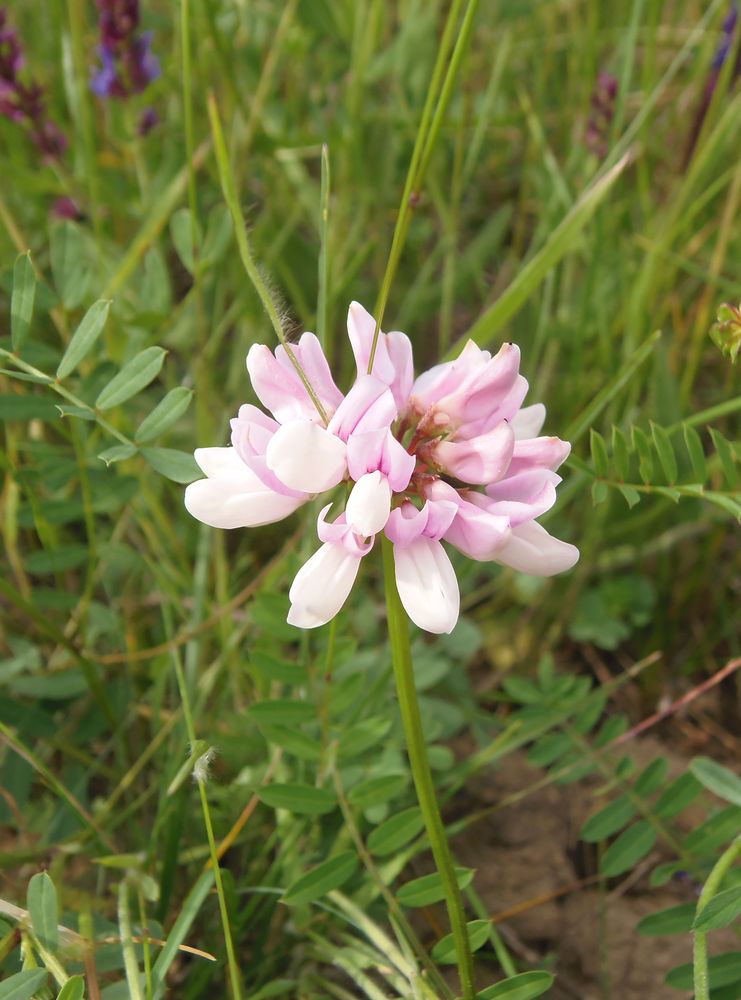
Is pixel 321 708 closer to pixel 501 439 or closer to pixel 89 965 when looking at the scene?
pixel 89 965

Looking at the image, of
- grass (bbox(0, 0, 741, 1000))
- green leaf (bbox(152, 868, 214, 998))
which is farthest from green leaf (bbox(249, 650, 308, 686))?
green leaf (bbox(152, 868, 214, 998))

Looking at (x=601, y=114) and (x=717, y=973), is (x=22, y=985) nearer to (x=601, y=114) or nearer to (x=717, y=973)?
(x=717, y=973)

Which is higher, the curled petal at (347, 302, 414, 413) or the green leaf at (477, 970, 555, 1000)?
the curled petal at (347, 302, 414, 413)

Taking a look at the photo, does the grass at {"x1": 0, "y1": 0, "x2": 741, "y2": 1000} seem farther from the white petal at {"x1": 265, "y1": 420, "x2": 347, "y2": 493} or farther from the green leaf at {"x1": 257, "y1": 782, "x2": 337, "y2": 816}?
the white petal at {"x1": 265, "y1": 420, "x2": 347, "y2": 493}

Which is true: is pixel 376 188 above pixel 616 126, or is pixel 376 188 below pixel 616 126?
below

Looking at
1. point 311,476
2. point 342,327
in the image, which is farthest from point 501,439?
point 342,327

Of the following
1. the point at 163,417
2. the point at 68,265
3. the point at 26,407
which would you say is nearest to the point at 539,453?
the point at 163,417
